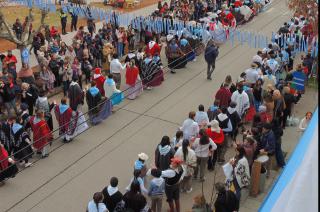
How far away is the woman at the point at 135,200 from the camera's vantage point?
740 centimetres

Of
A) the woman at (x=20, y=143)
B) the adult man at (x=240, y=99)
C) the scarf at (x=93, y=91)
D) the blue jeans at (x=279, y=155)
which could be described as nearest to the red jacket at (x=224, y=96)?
the adult man at (x=240, y=99)

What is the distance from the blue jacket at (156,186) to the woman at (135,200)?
49cm

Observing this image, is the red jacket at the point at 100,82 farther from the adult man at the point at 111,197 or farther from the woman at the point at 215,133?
the adult man at the point at 111,197

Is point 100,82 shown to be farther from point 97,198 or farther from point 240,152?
point 97,198

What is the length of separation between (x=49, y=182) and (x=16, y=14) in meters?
16.3

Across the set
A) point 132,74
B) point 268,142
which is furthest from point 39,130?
point 268,142

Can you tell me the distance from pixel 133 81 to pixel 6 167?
530 cm

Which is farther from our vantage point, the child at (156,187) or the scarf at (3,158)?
the scarf at (3,158)

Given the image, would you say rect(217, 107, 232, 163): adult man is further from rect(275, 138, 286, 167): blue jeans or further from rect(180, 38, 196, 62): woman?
rect(180, 38, 196, 62): woman

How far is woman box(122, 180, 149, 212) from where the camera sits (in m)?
7.40

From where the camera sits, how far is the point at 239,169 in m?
8.66

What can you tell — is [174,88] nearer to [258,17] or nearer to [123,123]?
[123,123]

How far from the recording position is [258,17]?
2434cm

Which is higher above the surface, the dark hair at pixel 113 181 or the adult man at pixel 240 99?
the dark hair at pixel 113 181
